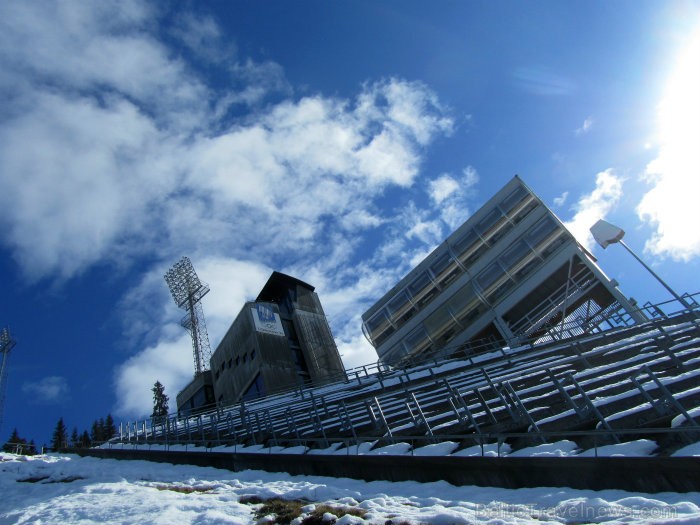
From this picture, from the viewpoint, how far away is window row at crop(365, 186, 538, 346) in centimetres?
2830

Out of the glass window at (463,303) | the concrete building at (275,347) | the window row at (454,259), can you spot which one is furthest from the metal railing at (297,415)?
the concrete building at (275,347)

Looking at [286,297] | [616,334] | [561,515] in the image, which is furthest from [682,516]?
[286,297]

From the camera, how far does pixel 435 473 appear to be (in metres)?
6.57

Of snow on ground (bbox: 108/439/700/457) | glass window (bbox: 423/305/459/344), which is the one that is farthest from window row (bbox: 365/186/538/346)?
snow on ground (bbox: 108/439/700/457)

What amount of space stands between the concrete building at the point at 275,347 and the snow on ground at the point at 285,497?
22.9 meters

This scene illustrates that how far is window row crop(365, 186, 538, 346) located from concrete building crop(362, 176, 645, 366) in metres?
0.06

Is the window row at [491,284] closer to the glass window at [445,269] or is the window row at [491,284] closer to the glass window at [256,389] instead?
the glass window at [445,269]

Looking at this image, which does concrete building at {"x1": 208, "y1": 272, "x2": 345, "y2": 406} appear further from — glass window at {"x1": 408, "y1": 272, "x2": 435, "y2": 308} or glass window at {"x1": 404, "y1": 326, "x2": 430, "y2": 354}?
glass window at {"x1": 408, "y1": 272, "x2": 435, "y2": 308}

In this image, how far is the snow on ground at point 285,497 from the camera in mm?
4332

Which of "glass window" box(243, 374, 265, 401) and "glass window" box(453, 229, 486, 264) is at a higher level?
"glass window" box(453, 229, 486, 264)

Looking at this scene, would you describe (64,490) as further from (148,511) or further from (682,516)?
(682,516)

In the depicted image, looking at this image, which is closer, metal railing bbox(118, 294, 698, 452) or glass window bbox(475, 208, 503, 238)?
metal railing bbox(118, 294, 698, 452)

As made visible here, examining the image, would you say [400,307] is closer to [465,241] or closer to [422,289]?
[422,289]

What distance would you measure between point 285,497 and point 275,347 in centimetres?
3105
